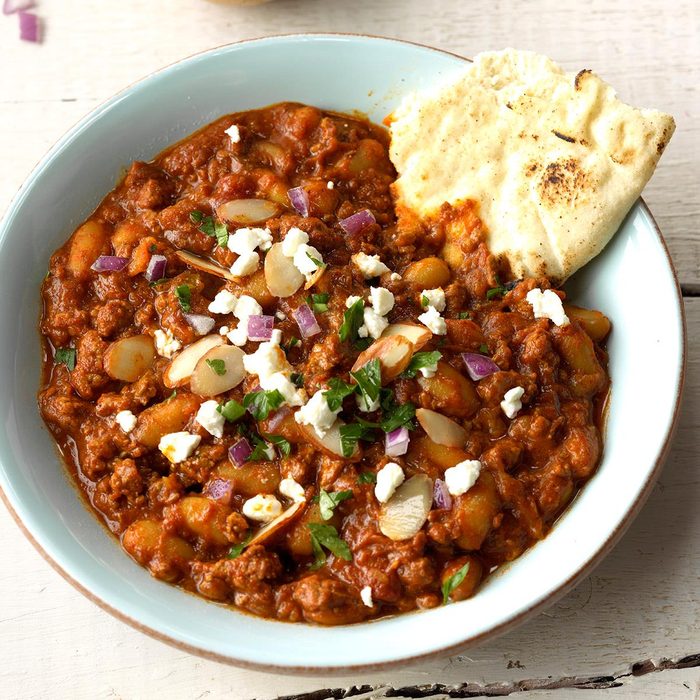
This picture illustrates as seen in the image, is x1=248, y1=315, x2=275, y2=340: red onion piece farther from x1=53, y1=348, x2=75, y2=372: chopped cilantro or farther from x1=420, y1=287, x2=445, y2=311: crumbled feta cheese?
x1=53, y1=348, x2=75, y2=372: chopped cilantro

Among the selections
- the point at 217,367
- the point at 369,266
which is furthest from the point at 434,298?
the point at 217,367

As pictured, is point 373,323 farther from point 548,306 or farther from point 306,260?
point 548,306

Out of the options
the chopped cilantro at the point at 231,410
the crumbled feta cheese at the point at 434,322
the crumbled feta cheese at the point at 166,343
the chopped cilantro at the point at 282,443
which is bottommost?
the chopped cilantro at the point at 282,443

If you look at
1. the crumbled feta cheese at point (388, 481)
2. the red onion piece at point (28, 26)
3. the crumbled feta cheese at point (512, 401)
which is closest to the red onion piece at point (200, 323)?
the crumbled feta cheese at point (388, 481)

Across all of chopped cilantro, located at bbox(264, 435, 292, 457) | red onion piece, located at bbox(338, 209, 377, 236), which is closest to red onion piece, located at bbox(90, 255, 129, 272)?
red onion piece, located at bbox(338, 209, 377, 236)

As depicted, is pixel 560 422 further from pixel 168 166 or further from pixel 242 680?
pixel 168 166

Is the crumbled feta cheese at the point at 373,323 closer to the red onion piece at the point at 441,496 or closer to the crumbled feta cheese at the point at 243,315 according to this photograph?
the crumbled feta cheese at the point at 243,315
